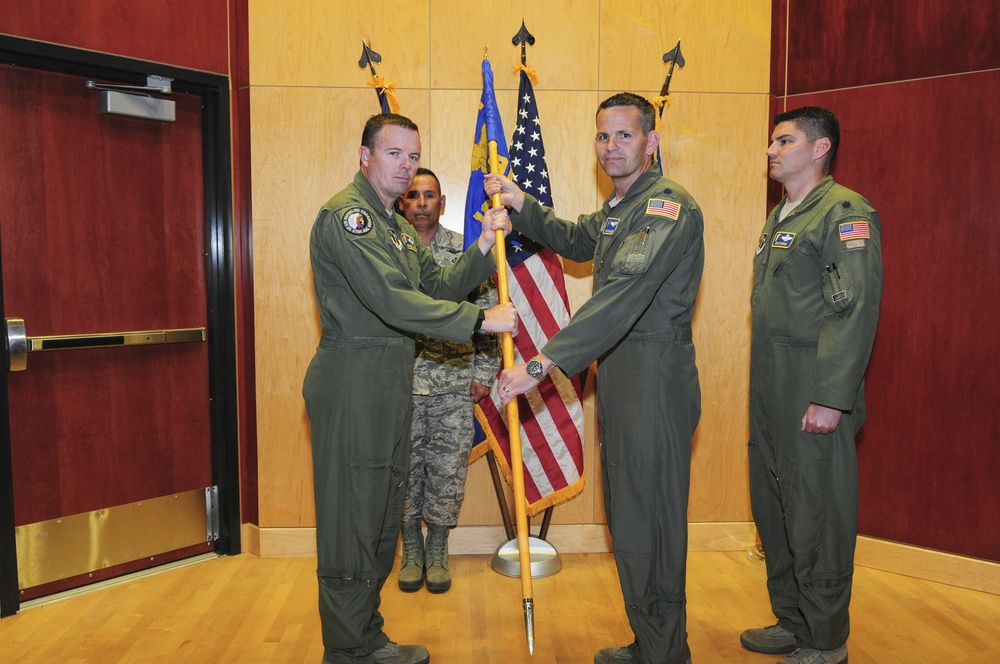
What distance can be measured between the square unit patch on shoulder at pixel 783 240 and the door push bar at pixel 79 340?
271cm

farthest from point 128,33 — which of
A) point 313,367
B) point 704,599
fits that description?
point 704,599

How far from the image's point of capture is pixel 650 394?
8.29ft

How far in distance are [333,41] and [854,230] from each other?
2571mm

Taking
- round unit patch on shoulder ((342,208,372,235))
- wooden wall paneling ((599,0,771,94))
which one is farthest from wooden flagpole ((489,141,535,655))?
wooden wall paneling ((599,0,771,94))

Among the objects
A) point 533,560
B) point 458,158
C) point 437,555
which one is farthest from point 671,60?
point 437,555

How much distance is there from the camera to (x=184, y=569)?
372 centimetres

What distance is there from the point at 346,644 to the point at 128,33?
2747 millimetres

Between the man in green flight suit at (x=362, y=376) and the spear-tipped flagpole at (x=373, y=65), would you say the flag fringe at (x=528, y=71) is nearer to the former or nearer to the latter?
the spear-tipped flagpole at (x=373, y=65)

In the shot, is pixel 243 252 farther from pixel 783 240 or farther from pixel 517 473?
pixel 783 240

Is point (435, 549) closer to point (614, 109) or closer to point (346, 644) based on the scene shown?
point (346, 644)

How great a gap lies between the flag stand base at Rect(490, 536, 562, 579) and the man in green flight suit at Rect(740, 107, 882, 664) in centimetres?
106

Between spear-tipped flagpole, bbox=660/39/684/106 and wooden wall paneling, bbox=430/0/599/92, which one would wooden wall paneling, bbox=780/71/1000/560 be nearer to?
spear-tipped flagpole, bbox=660/39/684/106

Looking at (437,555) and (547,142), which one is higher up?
(547,142)

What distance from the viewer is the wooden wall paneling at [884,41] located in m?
3.42
